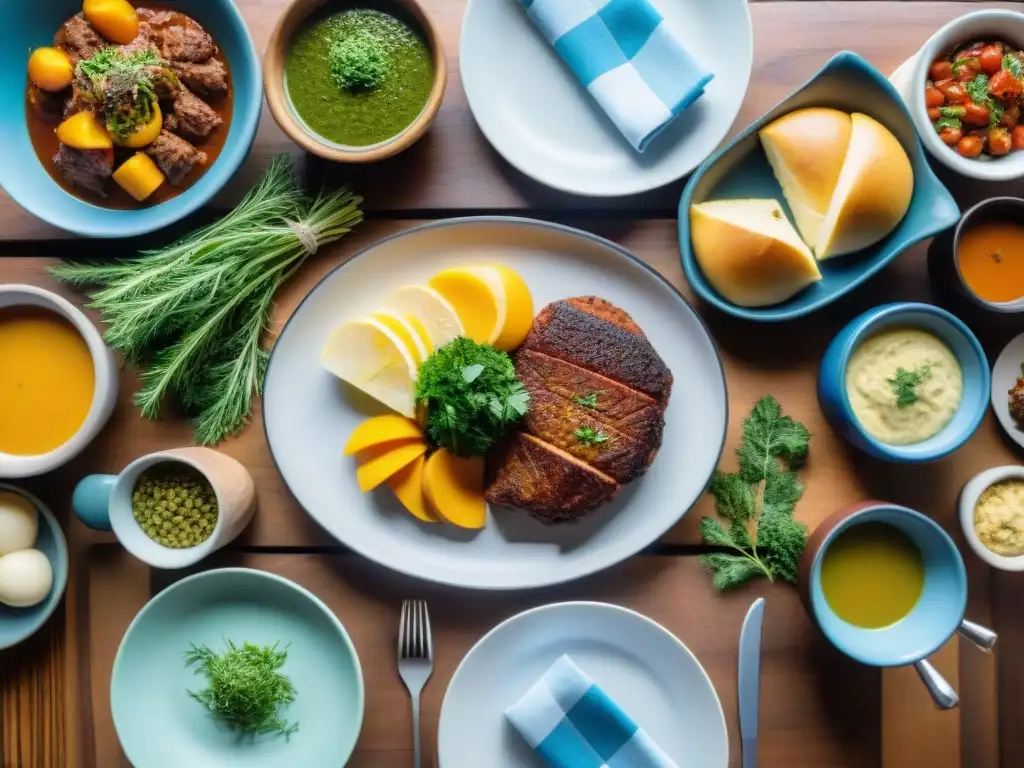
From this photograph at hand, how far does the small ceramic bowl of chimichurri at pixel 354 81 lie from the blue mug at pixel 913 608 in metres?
1.36

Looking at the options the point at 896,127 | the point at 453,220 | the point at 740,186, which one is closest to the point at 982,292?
the point at 896,127

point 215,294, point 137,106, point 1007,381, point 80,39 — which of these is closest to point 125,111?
point 137,106

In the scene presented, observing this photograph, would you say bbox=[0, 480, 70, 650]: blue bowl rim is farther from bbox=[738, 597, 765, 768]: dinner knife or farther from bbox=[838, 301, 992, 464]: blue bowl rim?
bbox=[838, 301, 992, 464]: blue bowl rim

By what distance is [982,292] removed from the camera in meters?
1.84

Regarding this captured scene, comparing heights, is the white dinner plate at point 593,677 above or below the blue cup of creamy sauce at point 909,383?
below

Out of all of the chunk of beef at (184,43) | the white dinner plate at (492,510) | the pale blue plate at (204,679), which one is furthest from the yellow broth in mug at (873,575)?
the chunk of beef at (184,43)

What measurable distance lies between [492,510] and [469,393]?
0.35 m

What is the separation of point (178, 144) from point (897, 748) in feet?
7.37

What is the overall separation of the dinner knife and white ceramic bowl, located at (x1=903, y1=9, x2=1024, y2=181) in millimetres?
1112

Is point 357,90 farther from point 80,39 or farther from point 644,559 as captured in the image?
point 644,559

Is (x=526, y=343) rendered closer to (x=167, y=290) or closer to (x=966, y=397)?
(x=167, y=290)

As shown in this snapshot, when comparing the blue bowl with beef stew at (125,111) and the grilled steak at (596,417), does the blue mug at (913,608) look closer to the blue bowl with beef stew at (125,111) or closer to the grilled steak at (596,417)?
the grilled steak at (596,417)

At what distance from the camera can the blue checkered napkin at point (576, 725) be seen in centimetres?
180

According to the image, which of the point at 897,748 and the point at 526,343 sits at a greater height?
the point at 526,343
